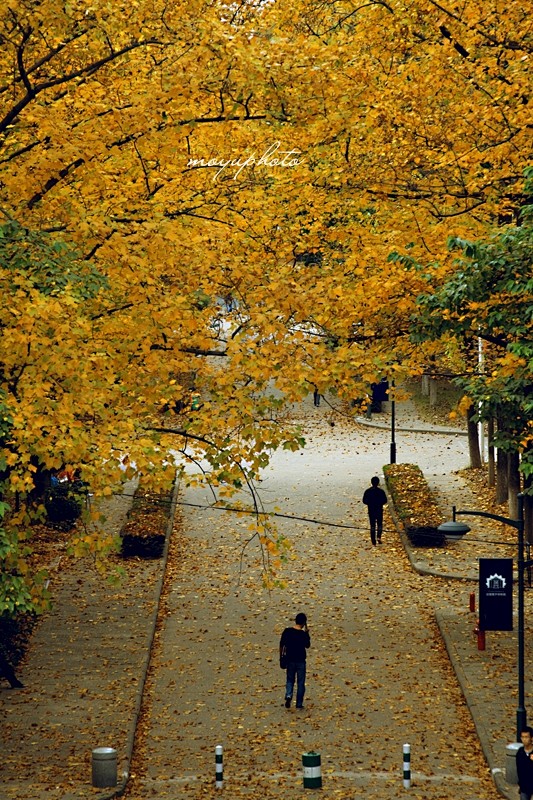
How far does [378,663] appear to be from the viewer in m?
22.2

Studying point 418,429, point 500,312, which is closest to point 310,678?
point 500,312

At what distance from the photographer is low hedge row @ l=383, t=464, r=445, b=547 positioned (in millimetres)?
30109

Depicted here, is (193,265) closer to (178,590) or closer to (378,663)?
(378,663)

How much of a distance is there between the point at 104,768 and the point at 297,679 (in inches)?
169

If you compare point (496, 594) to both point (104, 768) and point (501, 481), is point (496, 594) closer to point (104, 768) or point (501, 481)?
point (104, 768)

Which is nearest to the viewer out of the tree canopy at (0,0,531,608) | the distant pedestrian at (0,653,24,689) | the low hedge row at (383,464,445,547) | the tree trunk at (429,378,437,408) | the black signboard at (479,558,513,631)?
the tree canopy at (0,0,531,608)

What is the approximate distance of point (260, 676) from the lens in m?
21.6

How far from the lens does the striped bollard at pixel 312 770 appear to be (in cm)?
1609

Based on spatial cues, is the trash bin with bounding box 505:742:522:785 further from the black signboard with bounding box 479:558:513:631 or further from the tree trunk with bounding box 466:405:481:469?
the tree trunk with bounding box 466:405:481:469

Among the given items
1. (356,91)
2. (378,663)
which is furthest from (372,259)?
(378,663)

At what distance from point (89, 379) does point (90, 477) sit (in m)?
1.30

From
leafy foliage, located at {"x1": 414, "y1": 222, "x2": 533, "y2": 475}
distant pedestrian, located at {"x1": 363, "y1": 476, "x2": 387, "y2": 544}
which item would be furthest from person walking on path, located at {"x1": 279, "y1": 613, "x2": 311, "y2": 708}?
distant pedestrian, located at {"x1": 363, "y1": 476, "x2": 387, "y2": 544}

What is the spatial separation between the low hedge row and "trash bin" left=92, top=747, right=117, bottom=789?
13397mm

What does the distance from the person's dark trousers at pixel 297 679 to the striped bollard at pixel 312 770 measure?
3201mm
